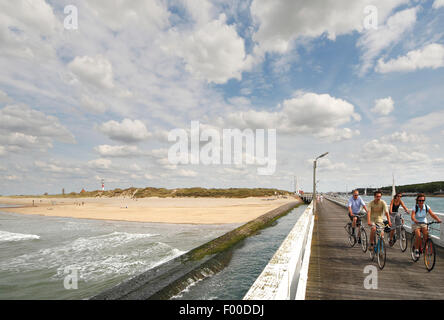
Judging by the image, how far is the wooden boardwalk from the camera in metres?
5.21

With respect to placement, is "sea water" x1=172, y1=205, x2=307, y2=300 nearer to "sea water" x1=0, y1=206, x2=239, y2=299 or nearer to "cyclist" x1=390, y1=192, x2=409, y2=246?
"sea water" x1=0, y1=206, x2=239, y2=299

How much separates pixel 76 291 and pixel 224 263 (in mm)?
6822

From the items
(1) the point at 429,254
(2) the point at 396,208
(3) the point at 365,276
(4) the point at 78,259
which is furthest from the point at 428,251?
(4) the point at 78,259

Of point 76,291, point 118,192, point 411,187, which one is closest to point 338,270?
point 76,291

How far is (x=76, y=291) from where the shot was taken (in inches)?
374

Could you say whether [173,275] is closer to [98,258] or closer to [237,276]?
[237,276]

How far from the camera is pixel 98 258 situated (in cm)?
1403

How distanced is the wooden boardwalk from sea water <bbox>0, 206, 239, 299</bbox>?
8463 mm

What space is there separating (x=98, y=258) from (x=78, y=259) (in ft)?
3.84

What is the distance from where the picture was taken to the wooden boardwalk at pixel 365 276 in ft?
17.1

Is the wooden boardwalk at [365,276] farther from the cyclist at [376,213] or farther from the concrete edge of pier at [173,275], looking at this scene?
the concrete edge of pier at [173,275]

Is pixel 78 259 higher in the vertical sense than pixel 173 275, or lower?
lower

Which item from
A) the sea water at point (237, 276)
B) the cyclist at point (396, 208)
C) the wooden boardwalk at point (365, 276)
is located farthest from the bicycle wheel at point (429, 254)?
the sea water at point (237, 276)

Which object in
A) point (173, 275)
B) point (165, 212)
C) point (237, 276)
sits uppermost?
point (173, 275)
